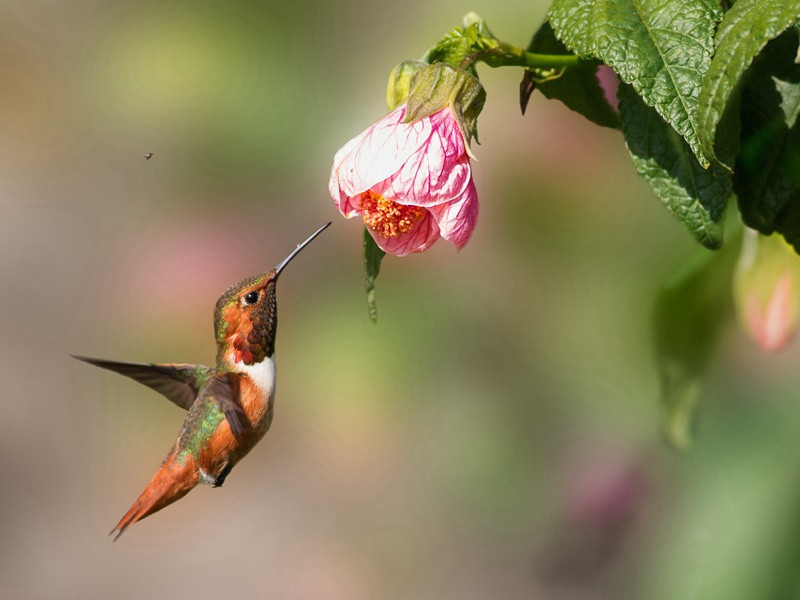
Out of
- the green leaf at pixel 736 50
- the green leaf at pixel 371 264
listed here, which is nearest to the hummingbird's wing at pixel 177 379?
the green leaf at pixel 371 264

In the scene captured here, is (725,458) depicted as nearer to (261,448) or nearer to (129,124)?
(261,448)

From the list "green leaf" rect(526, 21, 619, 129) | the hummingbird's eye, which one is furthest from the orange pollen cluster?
the hummingbird's eye

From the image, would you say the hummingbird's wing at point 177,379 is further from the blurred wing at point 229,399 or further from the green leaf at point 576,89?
the green leaf at point 576,89

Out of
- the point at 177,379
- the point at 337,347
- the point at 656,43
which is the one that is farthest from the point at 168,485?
the point at 337,347

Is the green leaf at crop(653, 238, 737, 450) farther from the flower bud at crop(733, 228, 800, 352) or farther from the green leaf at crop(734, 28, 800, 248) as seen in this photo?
the green leaf at crop(734, 28, 800, 248)

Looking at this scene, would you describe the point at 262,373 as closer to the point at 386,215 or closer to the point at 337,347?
the point at 386,215

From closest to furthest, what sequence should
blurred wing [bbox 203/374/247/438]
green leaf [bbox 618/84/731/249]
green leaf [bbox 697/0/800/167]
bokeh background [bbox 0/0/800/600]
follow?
green leaf [bbox 697/0/800/167]
green leaf [bbox 618/84/731/249]
blurred wing [bbox 203/374/247/438]
bokeh background [bbox 0/0/800/600]
